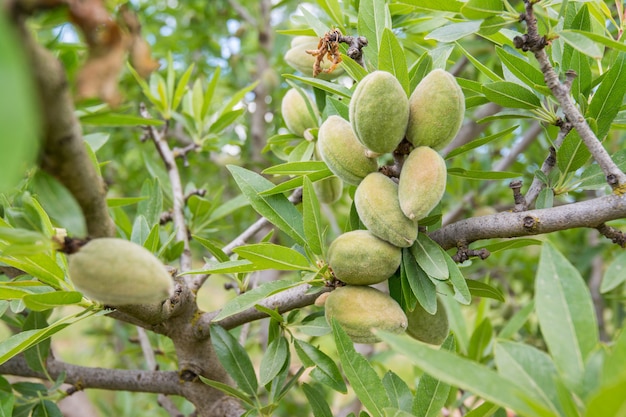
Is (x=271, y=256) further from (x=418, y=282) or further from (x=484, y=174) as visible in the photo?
(x=484, y=174)

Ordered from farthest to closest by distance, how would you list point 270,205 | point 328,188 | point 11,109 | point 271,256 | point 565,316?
point 328,188 → point 270,205 → point 271,256 → point 565,316 → point 11,109

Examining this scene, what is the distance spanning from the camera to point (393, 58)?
87 cm

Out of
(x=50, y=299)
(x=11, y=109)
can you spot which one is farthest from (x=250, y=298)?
(x=11, y=109)

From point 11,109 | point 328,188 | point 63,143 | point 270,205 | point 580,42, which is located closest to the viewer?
point 11,109

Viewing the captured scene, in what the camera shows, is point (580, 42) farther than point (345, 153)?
No

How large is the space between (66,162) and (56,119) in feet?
0.19

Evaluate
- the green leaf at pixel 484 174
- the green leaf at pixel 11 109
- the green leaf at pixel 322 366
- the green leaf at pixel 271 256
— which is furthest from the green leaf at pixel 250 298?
the green leaf at pixel 11 109

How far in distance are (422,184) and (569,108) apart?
0.25 m

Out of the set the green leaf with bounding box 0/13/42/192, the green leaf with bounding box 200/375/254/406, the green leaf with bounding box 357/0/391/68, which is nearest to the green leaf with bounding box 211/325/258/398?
the green leaf with bounding box 200/375/254/406

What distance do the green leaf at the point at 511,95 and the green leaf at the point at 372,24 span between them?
0.20 meters

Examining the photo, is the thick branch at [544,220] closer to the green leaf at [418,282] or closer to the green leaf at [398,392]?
the green leaf at [418,282]

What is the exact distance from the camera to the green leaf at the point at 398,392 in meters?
0.91

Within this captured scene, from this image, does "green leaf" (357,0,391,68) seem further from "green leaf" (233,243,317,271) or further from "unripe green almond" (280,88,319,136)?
"green leaf" (233,243,317,271)

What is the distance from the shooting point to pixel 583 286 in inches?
23.2
